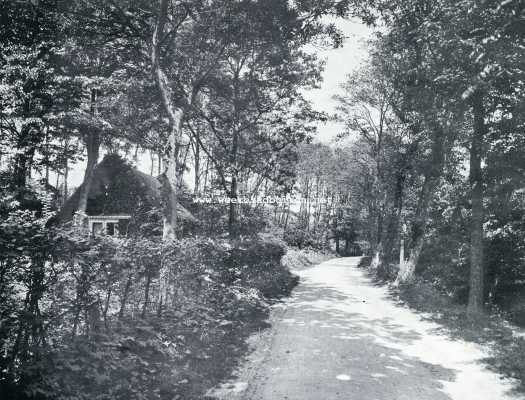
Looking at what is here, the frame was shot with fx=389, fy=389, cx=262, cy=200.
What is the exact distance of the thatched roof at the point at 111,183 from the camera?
25516mm

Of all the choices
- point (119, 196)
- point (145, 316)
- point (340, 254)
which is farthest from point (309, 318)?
point (340, 254)

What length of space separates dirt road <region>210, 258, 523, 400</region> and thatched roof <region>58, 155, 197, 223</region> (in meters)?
16.7

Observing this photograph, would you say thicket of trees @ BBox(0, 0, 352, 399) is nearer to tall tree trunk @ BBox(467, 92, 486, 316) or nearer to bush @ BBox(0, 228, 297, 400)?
bush @ BBox(0, 228, 297, 400)

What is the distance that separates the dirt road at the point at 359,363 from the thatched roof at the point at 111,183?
54.9 feet

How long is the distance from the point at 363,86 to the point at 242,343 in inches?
871

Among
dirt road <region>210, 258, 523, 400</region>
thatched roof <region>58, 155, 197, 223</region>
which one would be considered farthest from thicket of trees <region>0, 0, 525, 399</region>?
thatched roof <region>58, 155, 197, 223</region>

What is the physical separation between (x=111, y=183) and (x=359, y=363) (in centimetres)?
2289

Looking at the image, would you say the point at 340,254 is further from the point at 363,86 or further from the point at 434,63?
the point at 434,63

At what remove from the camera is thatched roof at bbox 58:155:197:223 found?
25516 mm

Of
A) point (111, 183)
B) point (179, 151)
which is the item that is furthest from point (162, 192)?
point (111, 183)

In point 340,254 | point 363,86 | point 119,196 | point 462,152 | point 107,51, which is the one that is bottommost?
point 340,254

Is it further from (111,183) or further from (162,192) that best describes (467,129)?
(111,183)

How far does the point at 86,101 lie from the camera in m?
21.0

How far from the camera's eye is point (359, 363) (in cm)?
726
